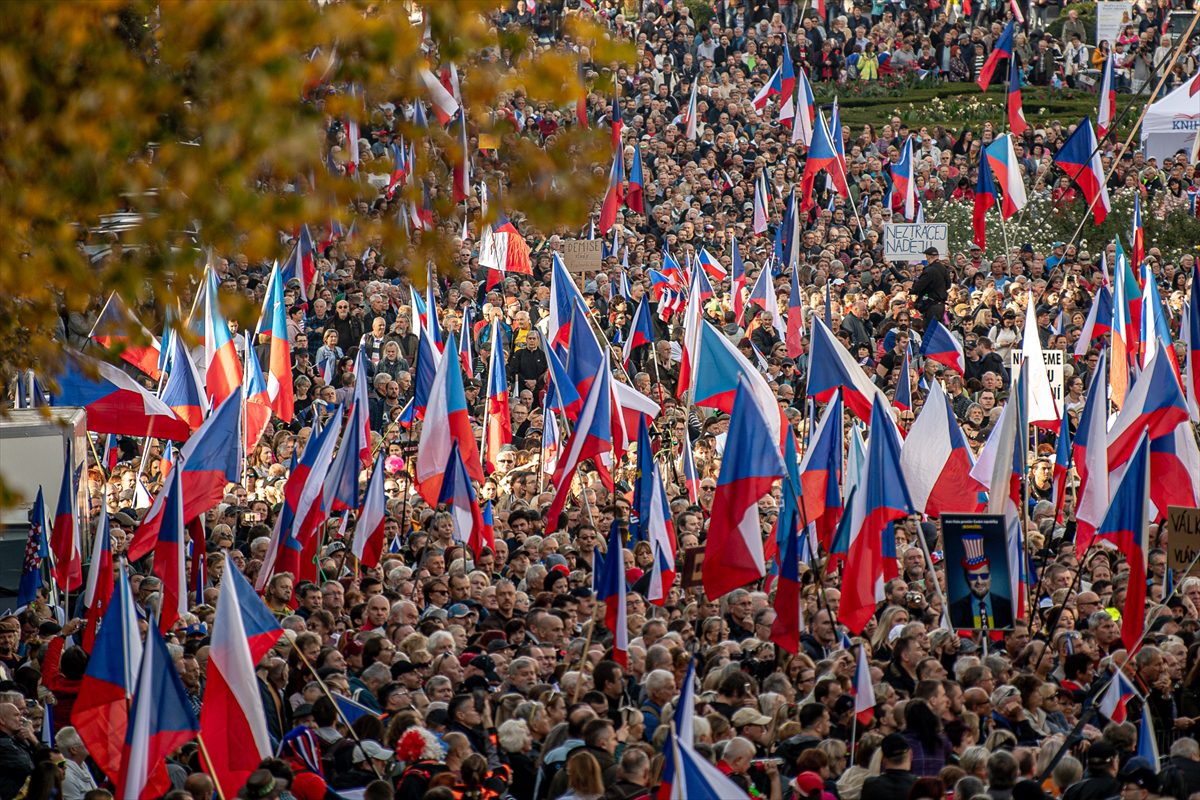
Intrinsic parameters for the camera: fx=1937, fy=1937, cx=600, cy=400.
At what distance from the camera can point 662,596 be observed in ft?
43.7

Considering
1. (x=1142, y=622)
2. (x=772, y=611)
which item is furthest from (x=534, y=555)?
(x=1142, y=622)

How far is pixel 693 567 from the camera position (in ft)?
39.6

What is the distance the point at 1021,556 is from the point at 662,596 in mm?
2458

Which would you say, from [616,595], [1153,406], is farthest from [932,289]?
[616,595]

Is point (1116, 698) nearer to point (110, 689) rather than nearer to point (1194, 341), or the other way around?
point (110, 689)

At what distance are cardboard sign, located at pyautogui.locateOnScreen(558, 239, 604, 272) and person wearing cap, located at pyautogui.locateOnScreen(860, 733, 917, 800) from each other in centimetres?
1592

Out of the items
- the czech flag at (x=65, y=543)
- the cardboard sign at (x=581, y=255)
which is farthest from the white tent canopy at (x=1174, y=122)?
the czech flag at (x=65, y=543)

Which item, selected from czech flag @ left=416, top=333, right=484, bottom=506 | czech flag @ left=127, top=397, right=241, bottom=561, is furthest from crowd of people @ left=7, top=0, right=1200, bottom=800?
czech flag @ left=127, top=397, right=241, bottom=561

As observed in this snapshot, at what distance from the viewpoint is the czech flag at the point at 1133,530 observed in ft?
35.8

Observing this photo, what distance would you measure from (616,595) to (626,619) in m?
0.70

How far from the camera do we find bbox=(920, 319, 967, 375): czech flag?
67.3 ft

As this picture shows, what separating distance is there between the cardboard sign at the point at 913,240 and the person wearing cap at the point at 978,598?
1445 centimetres

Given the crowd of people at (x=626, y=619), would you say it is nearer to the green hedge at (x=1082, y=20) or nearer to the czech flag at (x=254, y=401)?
the czech flag at (x=254, y=401)

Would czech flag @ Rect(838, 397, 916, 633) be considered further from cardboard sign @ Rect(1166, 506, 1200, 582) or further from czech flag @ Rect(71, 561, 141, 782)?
czech flag @ Rect(71, 561, 141, 782)
